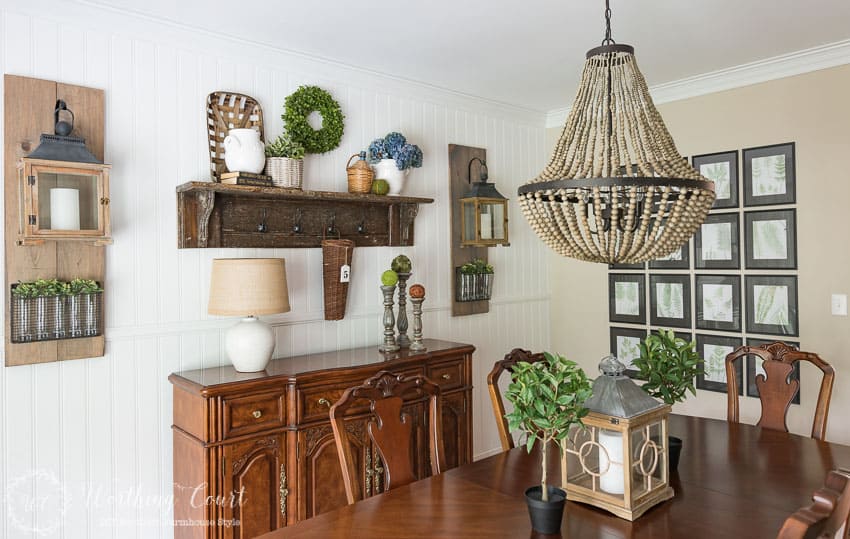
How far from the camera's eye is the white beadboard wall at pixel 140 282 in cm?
246

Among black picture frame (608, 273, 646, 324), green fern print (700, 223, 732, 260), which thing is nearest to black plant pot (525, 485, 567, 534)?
green fern print (700, 223, 732, 260)

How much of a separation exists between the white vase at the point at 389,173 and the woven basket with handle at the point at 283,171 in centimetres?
57

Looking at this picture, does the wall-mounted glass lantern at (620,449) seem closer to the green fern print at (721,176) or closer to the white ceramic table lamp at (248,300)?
the white ceramic table lamp at (248,300)

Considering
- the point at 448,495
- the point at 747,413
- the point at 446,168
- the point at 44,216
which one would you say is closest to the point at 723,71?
the point at 446,168

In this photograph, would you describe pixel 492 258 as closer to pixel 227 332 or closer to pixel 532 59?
pixel 532 59

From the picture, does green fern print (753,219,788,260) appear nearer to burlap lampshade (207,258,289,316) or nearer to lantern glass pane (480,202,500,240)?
lantern glass pane (480,202,500,240)

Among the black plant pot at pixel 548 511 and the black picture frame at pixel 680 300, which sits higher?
the black picture frame at pixel 680 300

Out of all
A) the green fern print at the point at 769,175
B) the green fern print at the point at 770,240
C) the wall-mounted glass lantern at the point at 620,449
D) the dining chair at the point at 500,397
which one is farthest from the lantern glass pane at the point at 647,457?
the green fern print at the point at 769,175

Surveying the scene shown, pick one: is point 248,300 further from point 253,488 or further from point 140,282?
point 253,488

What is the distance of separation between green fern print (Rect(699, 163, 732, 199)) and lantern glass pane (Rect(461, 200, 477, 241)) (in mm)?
1441

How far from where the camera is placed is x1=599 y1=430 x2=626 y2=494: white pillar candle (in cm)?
161

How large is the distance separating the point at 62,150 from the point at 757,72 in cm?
355

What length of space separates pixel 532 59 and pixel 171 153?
192 cm

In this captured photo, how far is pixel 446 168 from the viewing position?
3.97m
